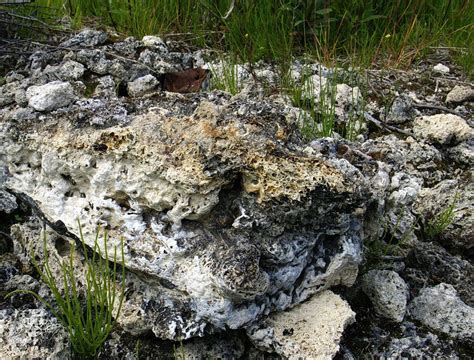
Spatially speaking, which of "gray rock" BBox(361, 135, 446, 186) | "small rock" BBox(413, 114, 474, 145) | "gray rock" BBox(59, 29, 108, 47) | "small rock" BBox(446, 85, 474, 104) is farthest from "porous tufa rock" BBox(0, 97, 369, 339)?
"small rock" BBox(446, 85, 474, 104)

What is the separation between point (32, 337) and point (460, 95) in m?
2.95

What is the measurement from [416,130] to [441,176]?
0.37 meters

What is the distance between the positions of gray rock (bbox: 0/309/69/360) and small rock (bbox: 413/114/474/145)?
2258 millimetres

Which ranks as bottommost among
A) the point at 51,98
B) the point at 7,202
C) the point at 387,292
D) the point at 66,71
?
the point at 387,292

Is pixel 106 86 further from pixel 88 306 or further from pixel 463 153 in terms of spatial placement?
pixel 463 153

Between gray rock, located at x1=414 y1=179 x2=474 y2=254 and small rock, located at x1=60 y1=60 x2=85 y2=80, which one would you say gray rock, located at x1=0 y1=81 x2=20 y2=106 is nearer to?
small rock, located at x1=60 y1=60 x2=85 y2=80

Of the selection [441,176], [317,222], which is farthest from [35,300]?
[441,176]

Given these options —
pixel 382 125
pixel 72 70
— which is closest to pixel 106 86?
pixel 72 70

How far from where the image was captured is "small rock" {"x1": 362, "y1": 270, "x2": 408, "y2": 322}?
211 cm

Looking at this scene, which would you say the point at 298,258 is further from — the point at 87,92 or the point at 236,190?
the point at 87,92

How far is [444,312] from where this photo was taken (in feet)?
6.99

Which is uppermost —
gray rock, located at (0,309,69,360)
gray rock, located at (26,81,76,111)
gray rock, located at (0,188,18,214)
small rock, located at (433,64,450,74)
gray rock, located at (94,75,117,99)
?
gray rock, located at (26,81,76,111)

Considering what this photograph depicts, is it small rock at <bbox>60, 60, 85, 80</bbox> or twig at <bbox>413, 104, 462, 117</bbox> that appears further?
twig at <bbox>413, 104, 462, 117</bbox>

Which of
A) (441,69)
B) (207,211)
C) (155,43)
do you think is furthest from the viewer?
(441,69)
